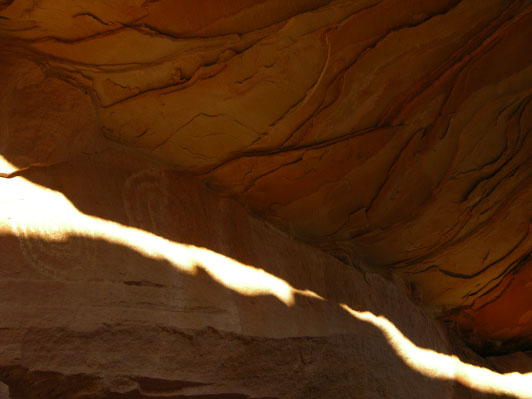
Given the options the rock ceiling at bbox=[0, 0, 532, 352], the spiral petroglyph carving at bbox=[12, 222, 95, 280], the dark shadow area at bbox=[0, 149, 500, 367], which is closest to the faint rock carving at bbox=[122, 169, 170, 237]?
the dark shadow area at bbox=[0, 149, 500, 367]

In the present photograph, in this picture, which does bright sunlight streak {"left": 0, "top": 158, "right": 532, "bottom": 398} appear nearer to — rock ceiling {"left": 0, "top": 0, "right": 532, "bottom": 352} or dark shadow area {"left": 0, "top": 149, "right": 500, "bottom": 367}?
dark shadow area {"left": 0, "top": 149, "right": 500, "bottom": 367}

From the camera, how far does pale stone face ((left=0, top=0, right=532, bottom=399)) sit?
2074mm

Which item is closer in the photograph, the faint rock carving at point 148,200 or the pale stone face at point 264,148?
the pale stone face at point 264,148

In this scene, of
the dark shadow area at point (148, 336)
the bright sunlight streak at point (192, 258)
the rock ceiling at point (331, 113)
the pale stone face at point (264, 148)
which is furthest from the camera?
the rock ceiling at point (331, 113)

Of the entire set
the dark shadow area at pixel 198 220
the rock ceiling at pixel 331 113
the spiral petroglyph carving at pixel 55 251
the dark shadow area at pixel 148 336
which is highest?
the rock ceiling at pixel 331 113

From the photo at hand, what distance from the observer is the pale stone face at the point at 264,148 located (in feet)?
6.81

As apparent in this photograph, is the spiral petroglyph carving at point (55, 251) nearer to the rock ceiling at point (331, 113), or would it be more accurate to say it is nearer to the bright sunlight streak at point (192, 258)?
the bright sunlight streak at point (192, 258)

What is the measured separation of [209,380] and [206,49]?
54.1 inches

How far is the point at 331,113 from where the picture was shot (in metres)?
2.72

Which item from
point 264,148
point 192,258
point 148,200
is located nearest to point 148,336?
point 192,258

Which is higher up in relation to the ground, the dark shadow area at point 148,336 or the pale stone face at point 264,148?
the pale stone face at point 264,148

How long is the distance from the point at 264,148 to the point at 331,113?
1.24 feet

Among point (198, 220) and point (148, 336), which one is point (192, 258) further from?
point (148, 336)

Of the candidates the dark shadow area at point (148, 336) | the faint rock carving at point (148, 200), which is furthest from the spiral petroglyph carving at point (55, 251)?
the faint rock carving at point (148, 200)
